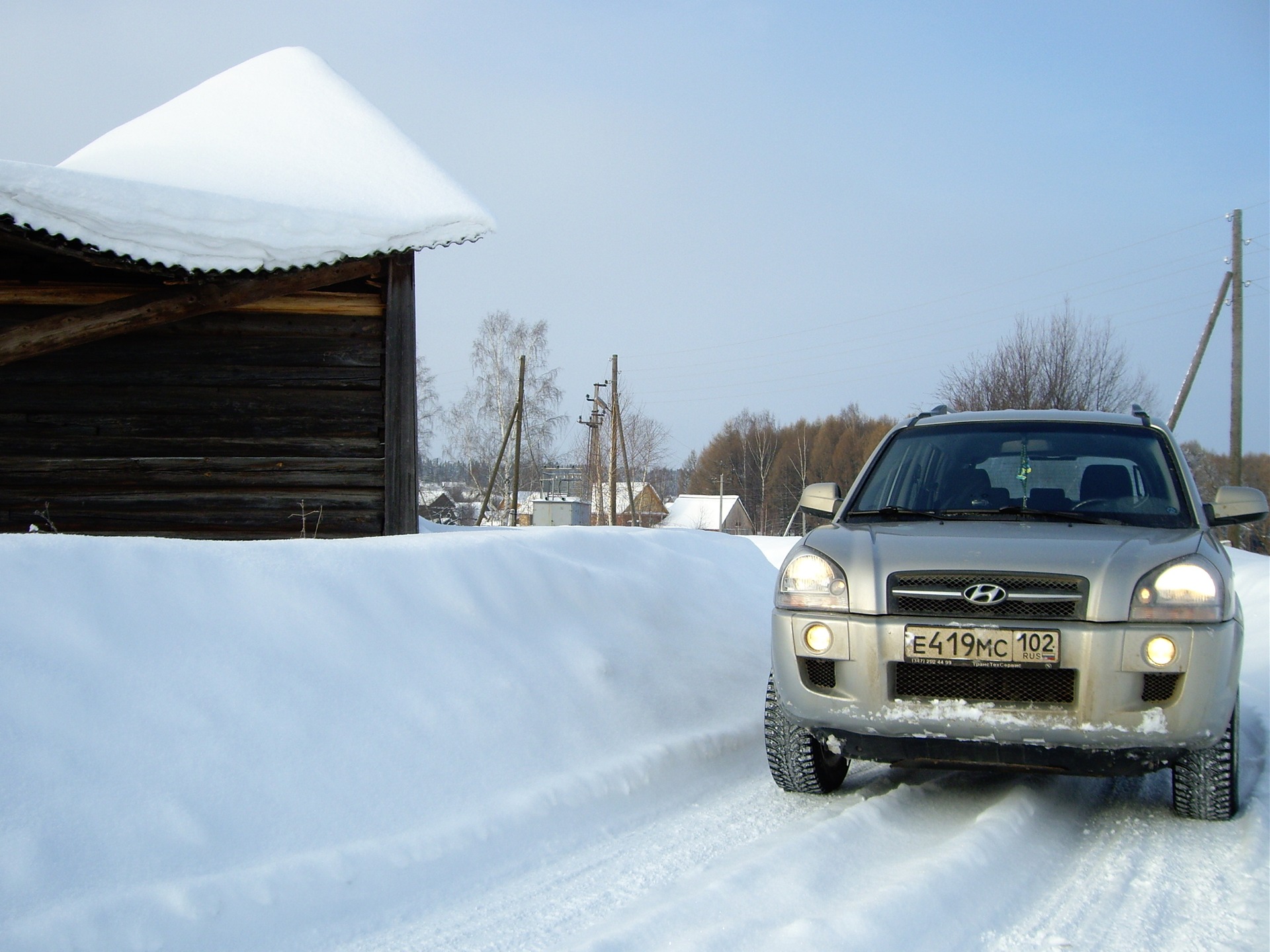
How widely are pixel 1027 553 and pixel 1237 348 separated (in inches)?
947

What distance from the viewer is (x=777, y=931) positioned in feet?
8.64

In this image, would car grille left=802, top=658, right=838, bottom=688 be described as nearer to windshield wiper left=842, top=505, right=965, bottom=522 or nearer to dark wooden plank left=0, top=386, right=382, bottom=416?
windshield wiper left=842, top=505, right=965, bottom=522

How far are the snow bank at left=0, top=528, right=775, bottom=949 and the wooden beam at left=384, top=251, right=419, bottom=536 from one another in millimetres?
3057

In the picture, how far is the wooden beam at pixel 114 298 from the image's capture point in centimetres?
805

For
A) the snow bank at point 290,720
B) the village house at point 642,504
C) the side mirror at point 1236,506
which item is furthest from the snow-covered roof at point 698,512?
the side mirror at point 1236,506

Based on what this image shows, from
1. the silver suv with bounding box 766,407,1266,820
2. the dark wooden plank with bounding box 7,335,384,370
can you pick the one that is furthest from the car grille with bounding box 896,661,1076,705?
the dark wooden plank with bounding box 7,335,384,370

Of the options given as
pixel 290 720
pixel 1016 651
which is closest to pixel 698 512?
pixel 290 720

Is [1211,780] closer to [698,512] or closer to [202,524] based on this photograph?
[202,524]

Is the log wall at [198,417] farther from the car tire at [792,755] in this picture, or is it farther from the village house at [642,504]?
the village house at [642,504]

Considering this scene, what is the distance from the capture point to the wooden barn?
767cm

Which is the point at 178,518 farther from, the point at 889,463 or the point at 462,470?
the point at 462,470

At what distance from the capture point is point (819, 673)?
3732 millimetres

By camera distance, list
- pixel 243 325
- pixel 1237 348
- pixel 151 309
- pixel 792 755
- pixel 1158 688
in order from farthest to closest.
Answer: pixel 1237 348
pixel 243 325
pixel 151 309
pixel 792 755
pixel 1158 688

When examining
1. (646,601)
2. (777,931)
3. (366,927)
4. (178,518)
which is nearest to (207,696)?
(366,927)
